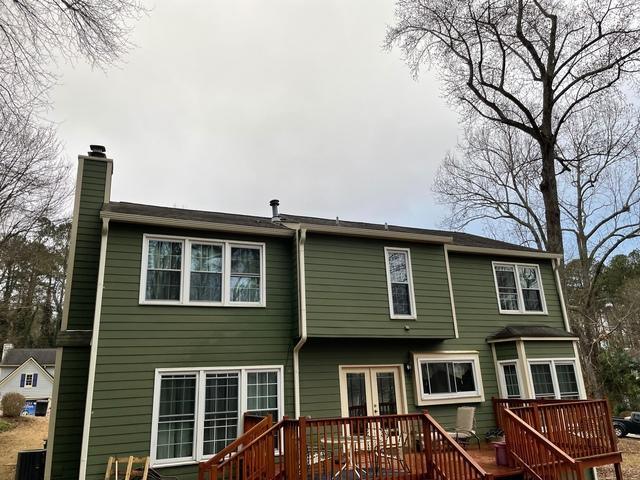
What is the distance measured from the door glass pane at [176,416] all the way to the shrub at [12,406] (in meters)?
21.2

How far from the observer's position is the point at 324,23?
11039 mm

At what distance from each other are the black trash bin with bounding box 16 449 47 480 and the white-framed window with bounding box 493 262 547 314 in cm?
1091

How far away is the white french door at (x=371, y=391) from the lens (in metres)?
9.30

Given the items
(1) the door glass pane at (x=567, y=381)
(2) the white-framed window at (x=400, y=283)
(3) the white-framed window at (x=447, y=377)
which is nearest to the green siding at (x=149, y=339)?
(2) the white-framed window at (x=400, y=283)

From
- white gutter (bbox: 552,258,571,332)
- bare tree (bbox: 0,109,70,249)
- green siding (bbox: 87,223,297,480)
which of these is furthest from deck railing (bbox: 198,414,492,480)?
bare tree (bbox: 0,109,70,249)

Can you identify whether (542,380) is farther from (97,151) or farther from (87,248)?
(97,151)

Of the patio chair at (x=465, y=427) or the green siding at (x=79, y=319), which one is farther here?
the patio chair at (x=465, y=427)

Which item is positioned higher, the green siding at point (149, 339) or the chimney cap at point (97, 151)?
the chimney cap at point (97, 151)

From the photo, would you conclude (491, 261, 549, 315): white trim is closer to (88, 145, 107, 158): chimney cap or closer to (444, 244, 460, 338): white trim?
(444, 244, 460, 338): white trim

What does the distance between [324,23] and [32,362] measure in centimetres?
3453

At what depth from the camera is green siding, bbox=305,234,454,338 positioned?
9081mm

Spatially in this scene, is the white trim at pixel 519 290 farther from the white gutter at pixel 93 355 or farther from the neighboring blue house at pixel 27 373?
the neighboring blue house at pixel 27 373

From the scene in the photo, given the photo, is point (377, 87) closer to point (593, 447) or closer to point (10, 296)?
point (593, 447)

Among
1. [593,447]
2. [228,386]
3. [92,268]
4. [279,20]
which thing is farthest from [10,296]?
[593,447]
